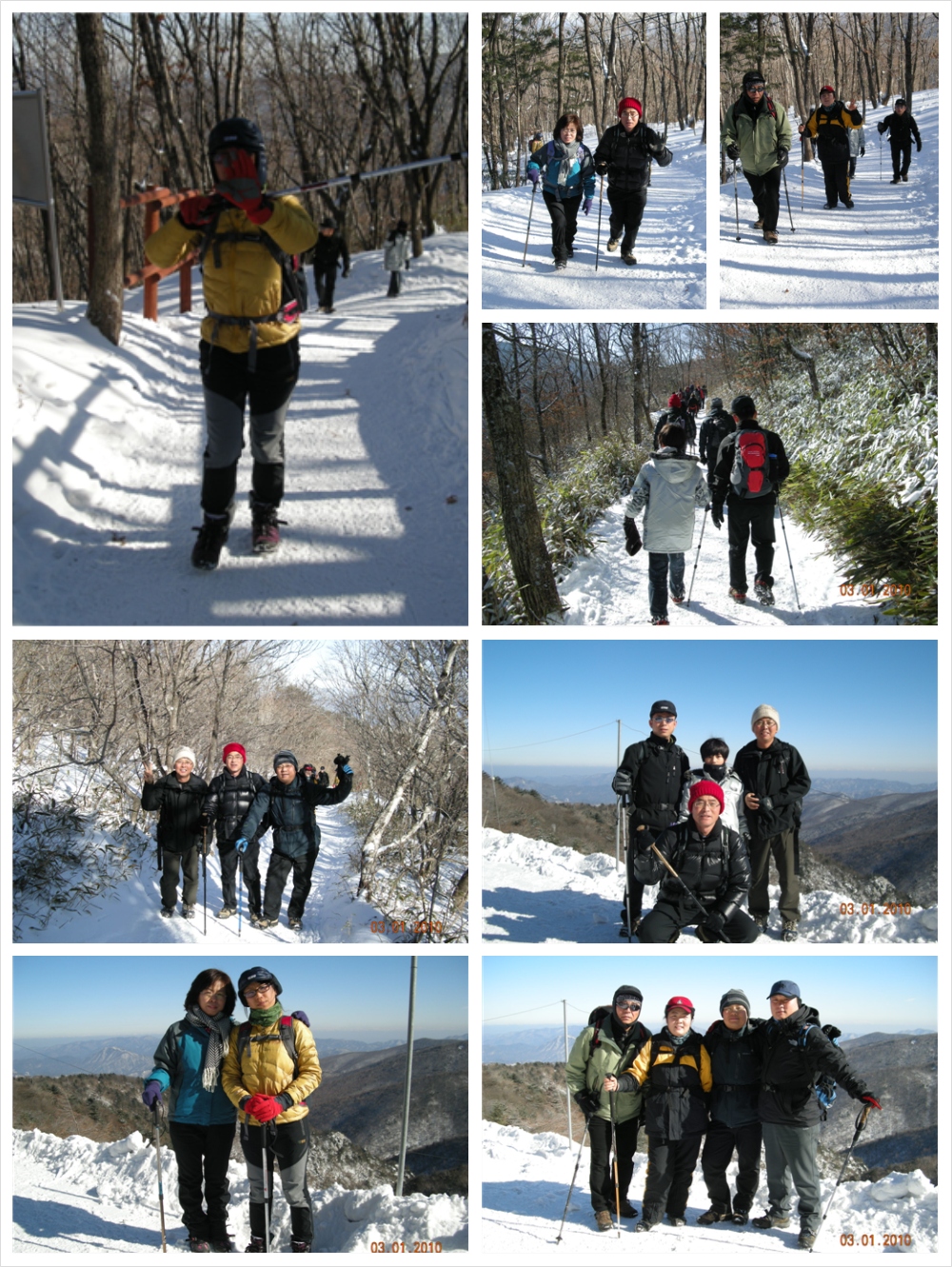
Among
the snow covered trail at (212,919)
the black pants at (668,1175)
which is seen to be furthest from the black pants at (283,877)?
the black pants at (668,1175)

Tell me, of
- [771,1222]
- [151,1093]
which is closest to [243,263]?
[151,1093]

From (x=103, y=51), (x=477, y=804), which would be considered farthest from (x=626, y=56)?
(x=103, y=51)

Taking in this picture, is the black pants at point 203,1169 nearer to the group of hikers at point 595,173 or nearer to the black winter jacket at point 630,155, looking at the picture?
the group of hikers at point 595,173

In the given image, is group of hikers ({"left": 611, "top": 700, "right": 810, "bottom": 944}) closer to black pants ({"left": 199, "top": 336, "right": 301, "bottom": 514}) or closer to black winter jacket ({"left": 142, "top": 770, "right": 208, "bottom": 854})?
black winter jacket ({"left": 142, "top": 770, "right": 208, "bottom": 854})

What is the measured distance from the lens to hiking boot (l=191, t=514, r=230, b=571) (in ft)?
17.7

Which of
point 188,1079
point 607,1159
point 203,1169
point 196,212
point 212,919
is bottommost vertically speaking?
point 607,1159

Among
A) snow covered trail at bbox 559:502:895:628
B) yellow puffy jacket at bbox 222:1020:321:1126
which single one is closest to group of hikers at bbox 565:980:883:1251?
yellow puffy jacket at bbox 222:1020:321:1126

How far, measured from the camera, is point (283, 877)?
5.16m

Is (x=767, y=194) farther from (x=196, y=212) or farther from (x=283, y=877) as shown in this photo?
(x=283, y=877)

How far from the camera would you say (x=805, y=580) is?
218 inches

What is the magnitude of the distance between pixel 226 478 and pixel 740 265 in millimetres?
3055

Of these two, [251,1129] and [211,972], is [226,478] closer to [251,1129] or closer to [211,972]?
[211,972]

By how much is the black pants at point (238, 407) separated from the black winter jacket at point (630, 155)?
2050mm

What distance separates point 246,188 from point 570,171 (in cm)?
197
